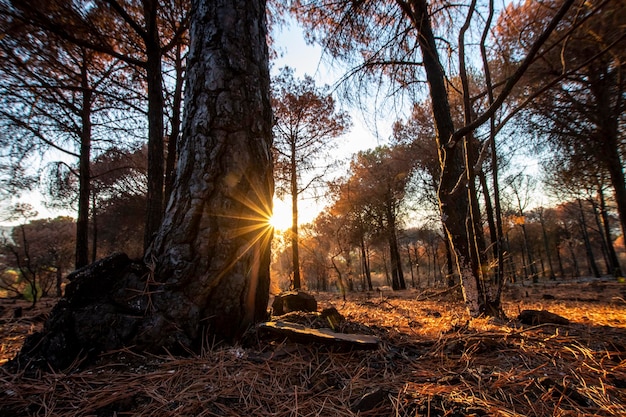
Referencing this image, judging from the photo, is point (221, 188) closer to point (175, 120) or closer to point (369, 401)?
point (369, 401)

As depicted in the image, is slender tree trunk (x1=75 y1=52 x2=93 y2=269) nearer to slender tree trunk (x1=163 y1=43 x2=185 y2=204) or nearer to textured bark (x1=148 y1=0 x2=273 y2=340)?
slender tree trunk (x1=163 y1=43 x2=185 y2=204)

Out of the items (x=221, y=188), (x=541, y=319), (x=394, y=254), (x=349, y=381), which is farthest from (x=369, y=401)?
(x=394, y=254)

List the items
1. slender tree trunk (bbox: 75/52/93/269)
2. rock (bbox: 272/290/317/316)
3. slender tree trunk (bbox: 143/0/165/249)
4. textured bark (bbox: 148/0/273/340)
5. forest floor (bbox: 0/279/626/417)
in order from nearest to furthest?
forest floor (bbox: 0/279/626/417), textured bark (bbox: 148/0/273/340), rock (bbox: 272/290/317/316), slender tree trunk (bbox: 143/0/165/249), slender tree trunk (bbox: 75/52/93/269)

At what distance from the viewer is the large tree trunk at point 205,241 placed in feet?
5.04

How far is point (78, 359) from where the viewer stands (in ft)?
4.64

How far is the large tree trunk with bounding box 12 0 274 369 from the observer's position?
154 cm

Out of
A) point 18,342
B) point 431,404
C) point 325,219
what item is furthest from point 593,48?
point 325,219

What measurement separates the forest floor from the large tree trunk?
6.1 inches

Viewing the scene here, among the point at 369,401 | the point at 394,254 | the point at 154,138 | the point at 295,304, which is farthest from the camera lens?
the point at 394,254

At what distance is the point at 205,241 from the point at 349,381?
4.01 ft

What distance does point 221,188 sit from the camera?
6.13 ft

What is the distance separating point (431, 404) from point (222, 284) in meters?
1.34

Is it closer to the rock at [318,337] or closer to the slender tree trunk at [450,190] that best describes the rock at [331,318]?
the rock at [318,337]

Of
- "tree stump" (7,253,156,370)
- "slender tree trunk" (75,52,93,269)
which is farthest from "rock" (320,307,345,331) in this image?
"slender tree trunk" (75,52,93,269)
